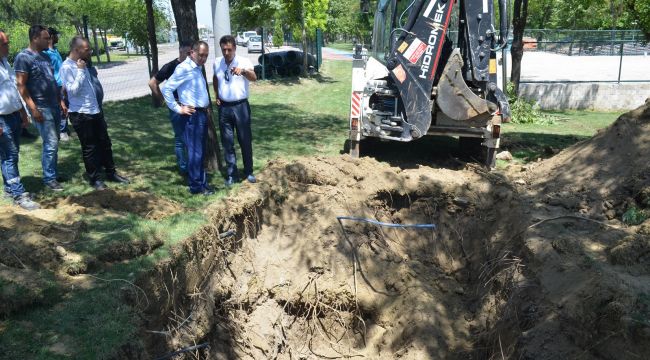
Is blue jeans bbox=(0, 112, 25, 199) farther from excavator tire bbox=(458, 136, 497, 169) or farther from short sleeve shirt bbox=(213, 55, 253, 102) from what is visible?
excavator tire bbox=(458, 136, 497, 169)

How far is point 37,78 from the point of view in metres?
6.17

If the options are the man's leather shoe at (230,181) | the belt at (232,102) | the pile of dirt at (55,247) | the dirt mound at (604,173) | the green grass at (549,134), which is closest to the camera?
Result: the pile of dirt at (55,247)

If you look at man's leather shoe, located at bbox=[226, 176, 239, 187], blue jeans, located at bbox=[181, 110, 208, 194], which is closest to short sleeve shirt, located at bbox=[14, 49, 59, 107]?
blue jeans, located at bbox=[181, 110, 208, 194]

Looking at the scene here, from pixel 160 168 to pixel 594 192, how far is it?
567 centimetres

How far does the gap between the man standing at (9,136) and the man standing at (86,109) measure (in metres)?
0.57

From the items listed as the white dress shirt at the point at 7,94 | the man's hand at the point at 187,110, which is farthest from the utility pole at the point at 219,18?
Result: the white dress shirt at the point at 7,94

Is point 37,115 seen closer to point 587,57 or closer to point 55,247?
point 55,247

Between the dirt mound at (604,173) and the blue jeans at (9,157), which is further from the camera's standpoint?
the dirt mound at (604,173)

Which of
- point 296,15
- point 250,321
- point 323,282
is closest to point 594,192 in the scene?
point 323,282

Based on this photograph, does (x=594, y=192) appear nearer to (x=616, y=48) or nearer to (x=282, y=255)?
(x=282, y=255)

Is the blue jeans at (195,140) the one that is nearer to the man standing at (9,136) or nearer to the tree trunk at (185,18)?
the tree trunk at (185,18)

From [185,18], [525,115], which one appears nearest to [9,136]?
[185,18]

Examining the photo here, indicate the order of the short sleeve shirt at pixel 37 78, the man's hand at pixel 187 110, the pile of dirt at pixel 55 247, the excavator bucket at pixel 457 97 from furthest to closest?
the excavator bucket at pixel 457 97, the short sleeve shirt at pixel 37 78, the man's hand at pixel 187 110, the pile of dirt at pixel 55 247

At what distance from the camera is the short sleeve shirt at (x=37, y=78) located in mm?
6055
